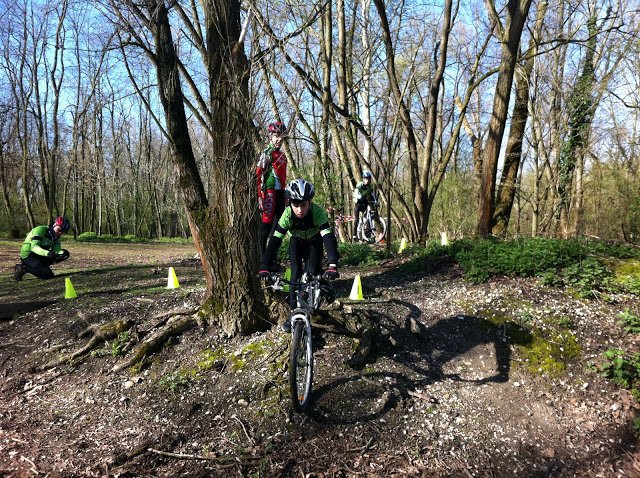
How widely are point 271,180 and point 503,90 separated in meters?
5.45

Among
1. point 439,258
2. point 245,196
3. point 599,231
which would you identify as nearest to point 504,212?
point 439,258

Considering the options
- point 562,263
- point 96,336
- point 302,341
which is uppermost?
point 562,263

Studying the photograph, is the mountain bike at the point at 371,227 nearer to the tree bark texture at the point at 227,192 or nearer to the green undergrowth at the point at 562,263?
the green undergrowth at the point at 562,263

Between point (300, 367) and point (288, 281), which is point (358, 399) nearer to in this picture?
point (300, 367)

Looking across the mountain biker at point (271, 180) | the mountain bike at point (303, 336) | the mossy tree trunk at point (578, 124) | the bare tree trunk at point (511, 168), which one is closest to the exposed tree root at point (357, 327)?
the mountain bike at point (303, 336)

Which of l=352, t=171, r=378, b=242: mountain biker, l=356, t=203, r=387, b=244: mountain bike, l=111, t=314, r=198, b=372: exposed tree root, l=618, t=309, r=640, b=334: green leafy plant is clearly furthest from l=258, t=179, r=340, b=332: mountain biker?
l=356, t=203, r=387, b=244: mountain bike

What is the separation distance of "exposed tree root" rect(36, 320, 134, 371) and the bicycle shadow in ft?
9.96

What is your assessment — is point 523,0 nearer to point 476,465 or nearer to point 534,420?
point 534,420

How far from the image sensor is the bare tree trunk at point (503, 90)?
313 inches

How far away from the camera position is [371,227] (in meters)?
11.5

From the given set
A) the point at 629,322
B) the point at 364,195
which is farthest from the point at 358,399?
the point at 364,195

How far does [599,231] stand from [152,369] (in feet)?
50.6

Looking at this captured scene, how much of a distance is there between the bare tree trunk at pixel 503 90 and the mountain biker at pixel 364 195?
3294 mm

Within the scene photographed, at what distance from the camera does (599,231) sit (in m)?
14.2
